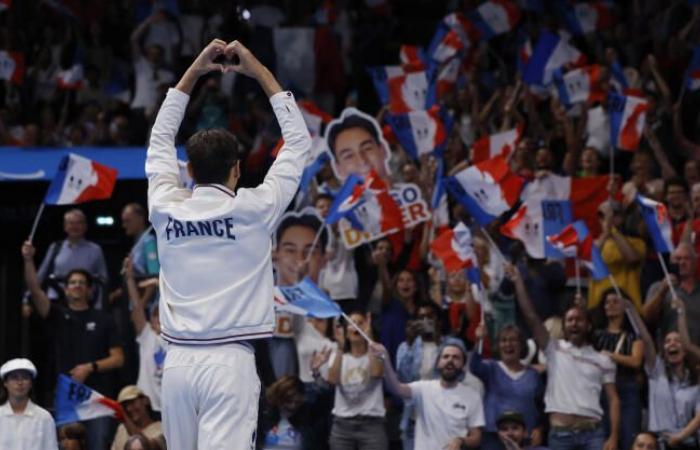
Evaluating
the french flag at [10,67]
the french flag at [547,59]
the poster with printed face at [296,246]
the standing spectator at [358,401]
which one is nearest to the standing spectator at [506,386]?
the standing spectator at [358,401]

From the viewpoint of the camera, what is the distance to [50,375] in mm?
17203

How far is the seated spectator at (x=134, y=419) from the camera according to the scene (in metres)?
14.6

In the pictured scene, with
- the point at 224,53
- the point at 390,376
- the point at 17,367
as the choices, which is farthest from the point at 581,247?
the point at 224,53

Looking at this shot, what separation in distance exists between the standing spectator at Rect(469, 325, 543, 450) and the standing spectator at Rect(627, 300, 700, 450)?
3.20 ft

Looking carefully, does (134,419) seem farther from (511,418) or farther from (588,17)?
(588,17)

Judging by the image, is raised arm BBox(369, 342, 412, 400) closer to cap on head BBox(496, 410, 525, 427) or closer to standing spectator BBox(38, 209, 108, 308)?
cap on head BBox(496, 410, 525, 427)

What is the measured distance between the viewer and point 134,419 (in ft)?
48.0

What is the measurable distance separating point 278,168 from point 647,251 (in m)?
8.33

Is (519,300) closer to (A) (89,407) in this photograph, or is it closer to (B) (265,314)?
(A) (89,407)

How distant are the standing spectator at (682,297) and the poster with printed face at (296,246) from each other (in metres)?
3.09

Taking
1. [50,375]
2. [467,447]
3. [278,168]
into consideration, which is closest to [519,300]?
[467,447]

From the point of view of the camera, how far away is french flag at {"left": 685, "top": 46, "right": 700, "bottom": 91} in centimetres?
1870

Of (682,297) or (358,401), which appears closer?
(358,401)

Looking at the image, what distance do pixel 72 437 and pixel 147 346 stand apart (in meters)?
1.14
